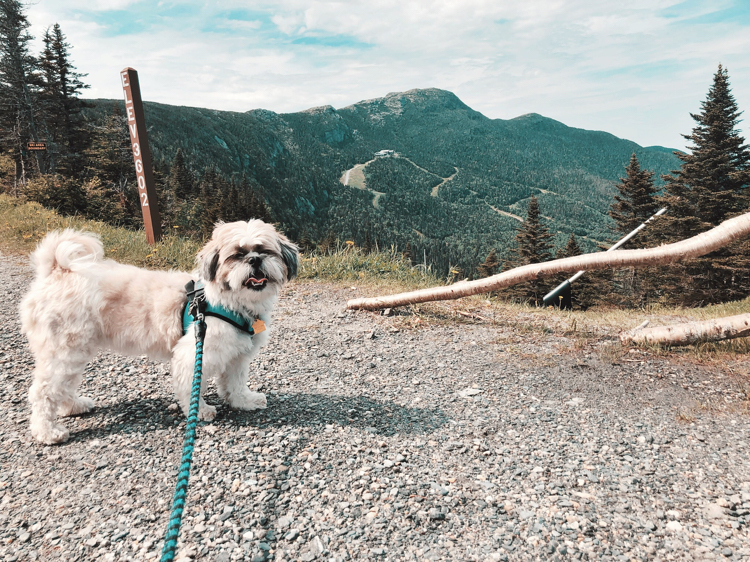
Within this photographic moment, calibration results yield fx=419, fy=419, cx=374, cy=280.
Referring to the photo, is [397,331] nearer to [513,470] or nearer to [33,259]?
[513,470]

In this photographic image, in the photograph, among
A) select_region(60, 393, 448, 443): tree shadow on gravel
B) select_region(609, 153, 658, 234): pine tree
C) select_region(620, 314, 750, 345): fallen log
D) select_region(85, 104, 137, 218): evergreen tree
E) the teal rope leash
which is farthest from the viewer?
select_region(609, 153, 658, 234): pine tree

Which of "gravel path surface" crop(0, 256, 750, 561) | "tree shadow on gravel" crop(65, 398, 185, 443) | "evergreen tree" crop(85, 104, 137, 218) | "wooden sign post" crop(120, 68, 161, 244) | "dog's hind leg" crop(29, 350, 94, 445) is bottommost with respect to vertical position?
"gravel path surface" crop(0, 256, 750, 561)

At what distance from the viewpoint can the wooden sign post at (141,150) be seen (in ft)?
40.1

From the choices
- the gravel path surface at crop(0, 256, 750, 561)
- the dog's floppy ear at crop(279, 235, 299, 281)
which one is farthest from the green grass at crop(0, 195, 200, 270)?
the dog's floppy ear at crop(279, 235, 299, 281)

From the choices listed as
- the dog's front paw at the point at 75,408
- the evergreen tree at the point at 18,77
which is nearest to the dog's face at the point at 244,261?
the dog's front paw at the point at 75,408

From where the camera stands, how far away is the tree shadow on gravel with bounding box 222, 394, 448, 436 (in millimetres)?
4301

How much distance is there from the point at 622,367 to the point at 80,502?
6033 millimetres

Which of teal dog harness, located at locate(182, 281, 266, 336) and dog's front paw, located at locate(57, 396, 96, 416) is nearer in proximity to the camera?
teal dog harness, located at locate(182, 281, 266, 336)

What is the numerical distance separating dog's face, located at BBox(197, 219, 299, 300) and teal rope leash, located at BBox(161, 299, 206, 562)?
0.37 meters

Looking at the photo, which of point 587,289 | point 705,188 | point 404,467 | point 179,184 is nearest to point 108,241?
point 404,467

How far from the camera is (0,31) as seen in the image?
1308 inches

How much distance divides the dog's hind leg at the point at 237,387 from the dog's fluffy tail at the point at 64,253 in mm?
1725

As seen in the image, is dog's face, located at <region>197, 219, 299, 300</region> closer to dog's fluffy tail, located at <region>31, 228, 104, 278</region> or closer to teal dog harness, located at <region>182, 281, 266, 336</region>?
teal dog harness, located at <region>182, 281, 266, 336</region>

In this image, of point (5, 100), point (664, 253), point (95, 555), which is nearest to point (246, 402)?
point (95, 555)
